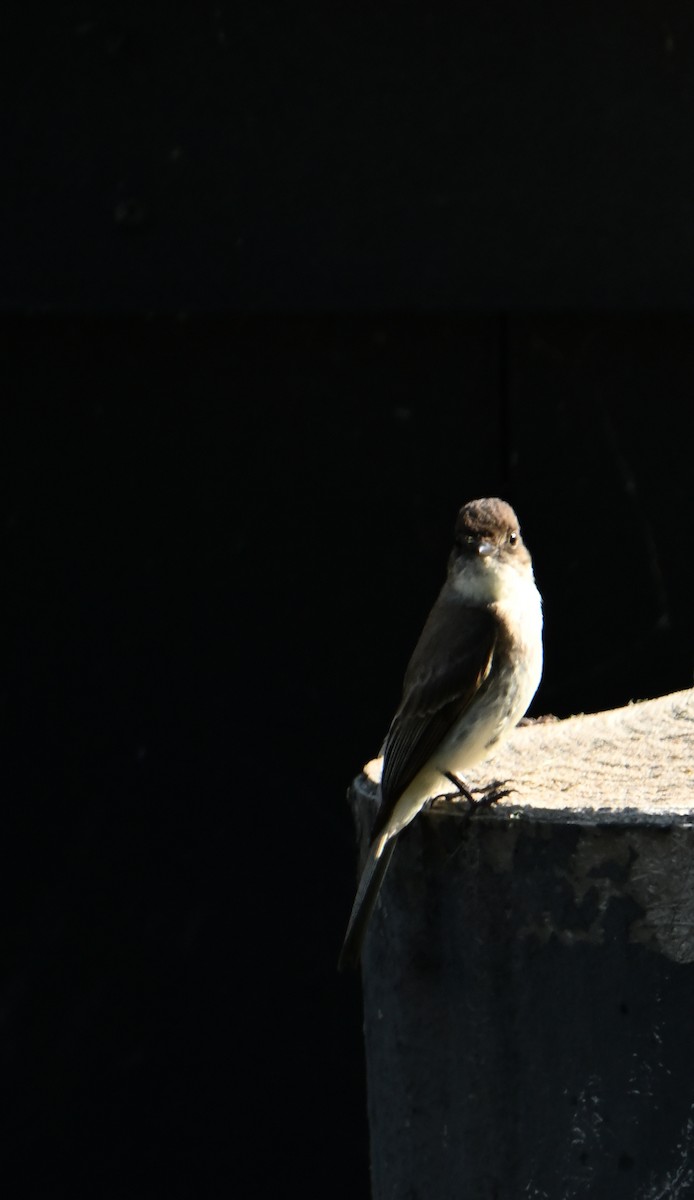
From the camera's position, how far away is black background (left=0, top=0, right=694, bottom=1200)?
5551 mm

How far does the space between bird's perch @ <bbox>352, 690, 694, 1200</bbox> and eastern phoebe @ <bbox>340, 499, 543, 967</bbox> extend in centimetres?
40

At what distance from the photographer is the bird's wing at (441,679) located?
11.5 ft

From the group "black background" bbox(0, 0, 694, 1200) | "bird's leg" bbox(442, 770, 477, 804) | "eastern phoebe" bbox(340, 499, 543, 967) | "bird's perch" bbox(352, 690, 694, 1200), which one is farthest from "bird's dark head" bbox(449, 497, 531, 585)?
"black background" bbox(0, 0, 694, 1200)

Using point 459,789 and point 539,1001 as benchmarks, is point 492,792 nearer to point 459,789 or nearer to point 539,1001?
point 459,789

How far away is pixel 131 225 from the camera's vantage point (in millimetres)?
5516

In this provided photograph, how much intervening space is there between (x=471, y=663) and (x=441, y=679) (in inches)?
2.6

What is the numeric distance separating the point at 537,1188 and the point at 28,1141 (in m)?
3.26

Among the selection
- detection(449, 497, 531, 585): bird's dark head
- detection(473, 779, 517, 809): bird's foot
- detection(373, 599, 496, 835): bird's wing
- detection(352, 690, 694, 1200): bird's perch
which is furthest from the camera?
detection(449, 497, 531, 585): bird's dark head

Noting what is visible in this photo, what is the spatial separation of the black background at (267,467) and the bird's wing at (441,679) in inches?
80.1

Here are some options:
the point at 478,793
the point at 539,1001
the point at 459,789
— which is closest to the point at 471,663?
the point at 459,789

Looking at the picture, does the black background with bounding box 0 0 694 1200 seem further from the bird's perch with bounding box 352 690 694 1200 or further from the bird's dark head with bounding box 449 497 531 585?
the bird's perch with bounding box 352 690 694 1200

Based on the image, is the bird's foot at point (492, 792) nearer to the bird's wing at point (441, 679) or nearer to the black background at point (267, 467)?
the bird's wing at point (441, 679)

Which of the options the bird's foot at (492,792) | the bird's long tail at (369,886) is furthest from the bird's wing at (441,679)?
the bird's long tail at (369,886)

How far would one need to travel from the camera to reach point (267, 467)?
5.81 metres
